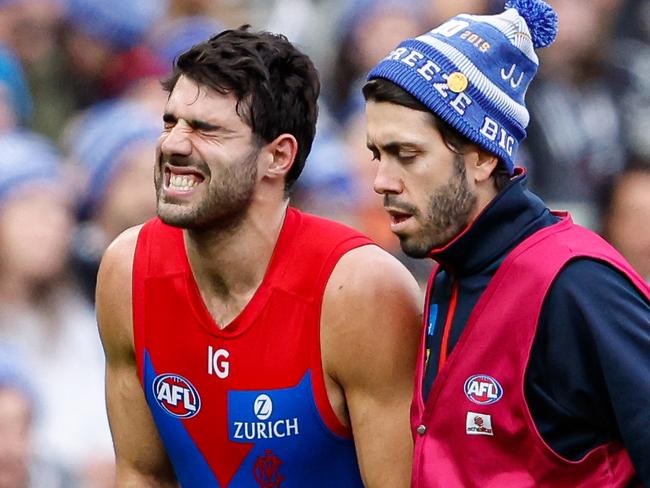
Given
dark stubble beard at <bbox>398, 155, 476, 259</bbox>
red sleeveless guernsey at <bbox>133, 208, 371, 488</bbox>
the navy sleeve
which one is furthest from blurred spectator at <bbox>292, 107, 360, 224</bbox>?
the navy sleeve

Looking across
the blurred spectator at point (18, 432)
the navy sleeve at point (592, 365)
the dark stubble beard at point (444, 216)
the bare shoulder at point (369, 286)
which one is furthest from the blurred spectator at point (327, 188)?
the navy sleeve at point (592, 365)

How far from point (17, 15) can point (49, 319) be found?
1.47 m

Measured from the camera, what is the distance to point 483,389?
3477mm

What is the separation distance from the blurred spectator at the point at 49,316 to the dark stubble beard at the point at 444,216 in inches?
102

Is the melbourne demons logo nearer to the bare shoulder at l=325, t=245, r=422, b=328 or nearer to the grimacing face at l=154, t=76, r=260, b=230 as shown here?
the bare shoulder at l=325, t=245, r=422, b=328

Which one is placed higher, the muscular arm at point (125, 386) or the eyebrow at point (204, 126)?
the eyebrow at point (204, 126)

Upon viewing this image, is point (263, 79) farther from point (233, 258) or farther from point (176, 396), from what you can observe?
point (176, 396)

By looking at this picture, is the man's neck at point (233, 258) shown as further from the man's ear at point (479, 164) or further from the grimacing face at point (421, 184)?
the man's ear at point (479, 164)

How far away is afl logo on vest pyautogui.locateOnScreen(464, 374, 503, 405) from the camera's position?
3.45 m

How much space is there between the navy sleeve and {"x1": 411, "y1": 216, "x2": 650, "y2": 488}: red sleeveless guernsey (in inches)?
1.0

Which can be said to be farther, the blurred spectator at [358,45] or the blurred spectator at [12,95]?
the blurred spectator at [358,45]

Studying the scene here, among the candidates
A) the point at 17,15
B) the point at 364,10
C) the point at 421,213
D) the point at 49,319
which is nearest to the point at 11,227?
the point at 49,319

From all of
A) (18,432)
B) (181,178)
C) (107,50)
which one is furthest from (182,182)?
(107,50)

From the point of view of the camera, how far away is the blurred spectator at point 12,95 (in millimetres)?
6262
